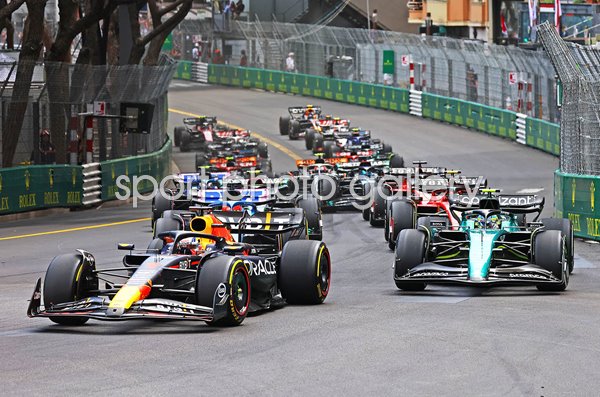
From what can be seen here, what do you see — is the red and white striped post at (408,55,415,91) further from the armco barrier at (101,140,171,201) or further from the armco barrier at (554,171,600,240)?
the armco barrier at (554,171,600,240)

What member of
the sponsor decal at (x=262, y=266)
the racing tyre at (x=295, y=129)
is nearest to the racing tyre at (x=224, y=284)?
the sponsor decal at (x=262, y=266)

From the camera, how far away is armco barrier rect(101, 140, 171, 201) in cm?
3391

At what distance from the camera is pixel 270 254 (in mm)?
16312

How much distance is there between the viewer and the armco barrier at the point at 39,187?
2950 cm

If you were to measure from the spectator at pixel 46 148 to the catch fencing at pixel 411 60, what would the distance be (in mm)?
17979

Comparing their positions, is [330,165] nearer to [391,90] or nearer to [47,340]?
[47,340]

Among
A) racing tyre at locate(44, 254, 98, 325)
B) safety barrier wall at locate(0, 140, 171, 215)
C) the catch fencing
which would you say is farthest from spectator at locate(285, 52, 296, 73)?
racing tyre at locate(44, 254, 98, 325)

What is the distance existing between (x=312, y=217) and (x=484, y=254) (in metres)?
6.97

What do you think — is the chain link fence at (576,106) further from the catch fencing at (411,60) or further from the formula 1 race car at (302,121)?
the formula 1 race car at (302,121)

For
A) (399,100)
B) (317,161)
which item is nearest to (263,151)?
(317,161)

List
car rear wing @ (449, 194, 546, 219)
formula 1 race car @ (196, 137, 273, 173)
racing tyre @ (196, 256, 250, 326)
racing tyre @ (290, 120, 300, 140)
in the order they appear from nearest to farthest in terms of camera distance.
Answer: racing tyre @ (196, 256, 250, 326)
car rear wing @ (449, 194, 546, 219)
formula 1 race car @ (196, 137, 273, 173)
racing tyre @ (290, 120, 300, 140)

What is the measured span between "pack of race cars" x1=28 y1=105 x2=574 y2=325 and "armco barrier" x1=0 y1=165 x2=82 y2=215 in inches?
182

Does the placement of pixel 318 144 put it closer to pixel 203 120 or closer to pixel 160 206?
pixel 203 120

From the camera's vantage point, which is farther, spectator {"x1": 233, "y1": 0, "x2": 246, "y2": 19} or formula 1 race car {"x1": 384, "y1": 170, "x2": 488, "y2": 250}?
spectator {"x1": 233, "y1": 0, "x2": 246, "y2": 19}
